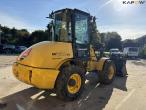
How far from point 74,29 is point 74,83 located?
1739mm

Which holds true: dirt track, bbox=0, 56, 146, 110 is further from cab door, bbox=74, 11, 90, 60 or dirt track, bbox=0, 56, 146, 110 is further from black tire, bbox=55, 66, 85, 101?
cab door, bbox=74, 11, 90, 60

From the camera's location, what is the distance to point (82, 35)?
7.61 meters

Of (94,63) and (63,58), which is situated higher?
(63,58)

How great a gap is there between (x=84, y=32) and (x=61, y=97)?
2551 millimetres

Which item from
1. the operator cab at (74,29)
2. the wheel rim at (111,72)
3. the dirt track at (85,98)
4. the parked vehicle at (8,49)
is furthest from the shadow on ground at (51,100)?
the parked vehicle at (8,49)

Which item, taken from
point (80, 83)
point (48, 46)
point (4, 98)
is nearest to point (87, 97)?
point (80, 83)

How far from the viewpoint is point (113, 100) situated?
22.1ft

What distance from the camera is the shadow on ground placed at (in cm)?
597

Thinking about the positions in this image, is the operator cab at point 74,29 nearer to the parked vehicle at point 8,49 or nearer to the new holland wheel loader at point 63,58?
the new holland wheel loader at point 63,58

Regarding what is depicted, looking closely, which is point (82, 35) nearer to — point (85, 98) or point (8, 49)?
point (85, 98)

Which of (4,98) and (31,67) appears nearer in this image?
(31,67)

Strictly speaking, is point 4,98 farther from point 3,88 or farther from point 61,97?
point 61,97

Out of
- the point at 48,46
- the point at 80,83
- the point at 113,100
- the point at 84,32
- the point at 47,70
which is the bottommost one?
the point at 113,100

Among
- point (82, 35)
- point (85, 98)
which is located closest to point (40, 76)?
point (85, 98)
